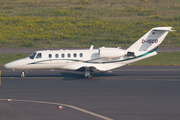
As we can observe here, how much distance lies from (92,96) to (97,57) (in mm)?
6897

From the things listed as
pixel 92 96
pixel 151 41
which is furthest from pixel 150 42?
pixel 92 96

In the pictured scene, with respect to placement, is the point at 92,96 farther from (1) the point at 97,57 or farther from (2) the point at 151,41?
(2) the point at 151,41

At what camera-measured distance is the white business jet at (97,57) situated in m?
23.3

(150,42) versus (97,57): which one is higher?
(150,42)

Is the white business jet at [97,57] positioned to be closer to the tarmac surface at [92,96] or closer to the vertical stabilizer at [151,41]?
the vertical stabilizer at [151,41]

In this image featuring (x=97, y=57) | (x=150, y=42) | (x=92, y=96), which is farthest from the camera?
(x=150, y=42)

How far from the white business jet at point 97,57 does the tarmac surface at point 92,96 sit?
3.55 ft

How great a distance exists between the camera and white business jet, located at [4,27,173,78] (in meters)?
23.3

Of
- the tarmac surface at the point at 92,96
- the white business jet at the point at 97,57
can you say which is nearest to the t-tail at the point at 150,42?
the white business jet at the point at 97,57

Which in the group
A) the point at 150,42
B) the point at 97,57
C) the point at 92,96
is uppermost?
the point at 150,42

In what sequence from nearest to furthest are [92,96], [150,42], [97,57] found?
[92,96] → [97,57] → [150,42]

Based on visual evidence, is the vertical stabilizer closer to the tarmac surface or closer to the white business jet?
the white business jet

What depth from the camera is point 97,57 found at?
23500mm

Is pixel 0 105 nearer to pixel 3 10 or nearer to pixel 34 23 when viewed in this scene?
pixel 34 23
